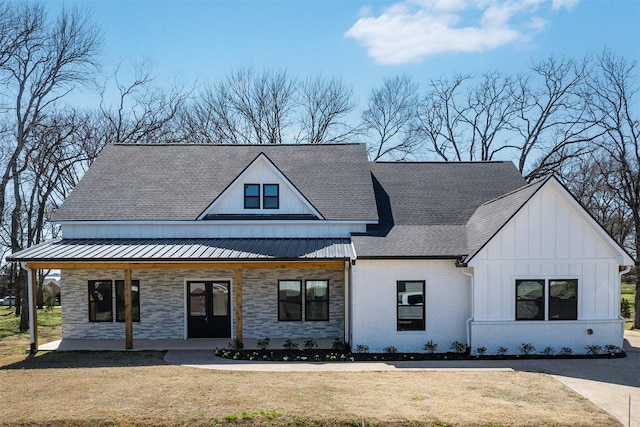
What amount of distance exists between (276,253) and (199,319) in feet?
14.5

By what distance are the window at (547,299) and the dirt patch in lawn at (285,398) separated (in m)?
3.27

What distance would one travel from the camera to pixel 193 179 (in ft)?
67.6

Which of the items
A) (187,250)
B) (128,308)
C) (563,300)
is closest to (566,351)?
(563,300)

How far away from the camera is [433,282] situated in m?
16.2

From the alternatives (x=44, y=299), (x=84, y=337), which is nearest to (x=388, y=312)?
(x=84, y=337)

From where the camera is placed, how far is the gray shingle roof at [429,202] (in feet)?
55.0

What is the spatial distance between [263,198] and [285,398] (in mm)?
9490

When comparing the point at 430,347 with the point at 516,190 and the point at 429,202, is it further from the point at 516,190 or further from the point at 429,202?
the point at 429,202

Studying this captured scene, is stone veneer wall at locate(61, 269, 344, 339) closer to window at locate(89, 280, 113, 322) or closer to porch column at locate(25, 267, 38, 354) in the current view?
window at locate(89, 280, 113, 322)

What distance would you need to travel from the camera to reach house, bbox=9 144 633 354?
15.7 metres

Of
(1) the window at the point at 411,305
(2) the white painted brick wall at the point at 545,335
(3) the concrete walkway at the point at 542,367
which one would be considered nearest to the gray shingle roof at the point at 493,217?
(1) the window at the point at 411,305

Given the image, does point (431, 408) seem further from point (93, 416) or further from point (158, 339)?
point (158, 339)

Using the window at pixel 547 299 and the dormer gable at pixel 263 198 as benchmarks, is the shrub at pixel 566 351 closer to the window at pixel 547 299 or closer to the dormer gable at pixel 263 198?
the window at pixel 547 299

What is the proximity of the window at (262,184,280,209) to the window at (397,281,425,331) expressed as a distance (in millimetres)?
5610
